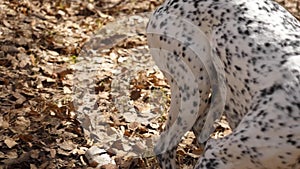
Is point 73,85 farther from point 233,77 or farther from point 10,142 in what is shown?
point 233,77

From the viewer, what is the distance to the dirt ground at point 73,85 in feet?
15.1

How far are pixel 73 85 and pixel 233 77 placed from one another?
2319 mm

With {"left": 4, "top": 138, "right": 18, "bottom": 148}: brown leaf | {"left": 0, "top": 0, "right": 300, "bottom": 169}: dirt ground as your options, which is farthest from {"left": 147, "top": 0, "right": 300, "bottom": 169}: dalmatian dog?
{"left": 4, "top": 138, "right": 18, "bottom": 148}: brown leaf

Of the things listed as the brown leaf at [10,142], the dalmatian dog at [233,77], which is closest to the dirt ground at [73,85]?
the brown leaf at [10,142]

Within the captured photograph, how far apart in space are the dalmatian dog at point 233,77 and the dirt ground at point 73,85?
2.52 feet

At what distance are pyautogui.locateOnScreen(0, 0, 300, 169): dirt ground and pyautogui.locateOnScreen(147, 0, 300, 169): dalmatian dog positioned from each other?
769 millimetres

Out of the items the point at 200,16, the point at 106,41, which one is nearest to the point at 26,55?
the point at 106,41

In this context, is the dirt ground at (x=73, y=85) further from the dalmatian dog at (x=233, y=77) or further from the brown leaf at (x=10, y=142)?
the dalmatian dog at (x=233, y=77)

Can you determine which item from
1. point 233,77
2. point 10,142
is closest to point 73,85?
point 10,142

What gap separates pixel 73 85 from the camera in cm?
552

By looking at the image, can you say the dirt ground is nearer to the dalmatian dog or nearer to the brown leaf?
the brown leaf

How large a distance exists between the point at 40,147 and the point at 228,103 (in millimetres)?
1629

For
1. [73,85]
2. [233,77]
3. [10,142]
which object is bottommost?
[10,142]

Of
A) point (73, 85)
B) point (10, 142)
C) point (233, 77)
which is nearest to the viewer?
point (233, 77)
